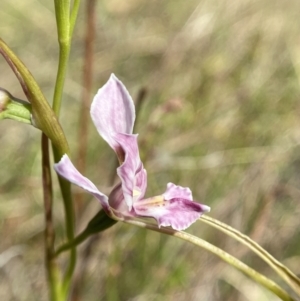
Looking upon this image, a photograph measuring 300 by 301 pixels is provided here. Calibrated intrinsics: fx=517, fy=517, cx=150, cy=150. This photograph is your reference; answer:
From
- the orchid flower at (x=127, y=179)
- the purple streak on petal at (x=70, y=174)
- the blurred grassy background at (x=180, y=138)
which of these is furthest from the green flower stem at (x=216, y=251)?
the blurred grassy background at (x=180, y=138)

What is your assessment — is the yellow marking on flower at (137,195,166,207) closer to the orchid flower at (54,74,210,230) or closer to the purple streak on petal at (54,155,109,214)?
the orchid flower at (54,74,210,230)

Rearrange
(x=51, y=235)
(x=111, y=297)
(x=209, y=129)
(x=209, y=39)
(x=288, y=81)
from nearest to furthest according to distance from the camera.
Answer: (x=51, y=235) < (x=111, y=297) < (x=209, y=129) < (x=288, y=81) < (x=209, y=39)

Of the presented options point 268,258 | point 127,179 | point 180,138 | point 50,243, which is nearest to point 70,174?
point 127,179

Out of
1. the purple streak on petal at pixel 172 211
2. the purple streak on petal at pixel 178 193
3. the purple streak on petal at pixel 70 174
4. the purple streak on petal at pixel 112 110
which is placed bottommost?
the purple streak on petal at pixel 172 211

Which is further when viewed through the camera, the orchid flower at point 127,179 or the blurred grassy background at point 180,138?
the blurred grassy background at point 180,138

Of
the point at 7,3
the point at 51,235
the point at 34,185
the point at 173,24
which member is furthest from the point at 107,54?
the point at 51,235

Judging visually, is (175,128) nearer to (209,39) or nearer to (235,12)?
(209,39)

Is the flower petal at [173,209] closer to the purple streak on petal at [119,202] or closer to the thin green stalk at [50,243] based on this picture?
the purple streak on petal at [119,202]
